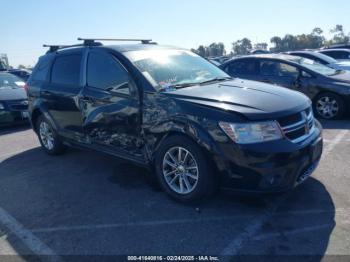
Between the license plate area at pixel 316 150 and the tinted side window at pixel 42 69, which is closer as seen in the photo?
the license plate area at pixel 316 150

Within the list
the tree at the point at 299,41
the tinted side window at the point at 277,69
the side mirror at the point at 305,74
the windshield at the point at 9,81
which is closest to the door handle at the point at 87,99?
the tinted side window at the point at 277,69

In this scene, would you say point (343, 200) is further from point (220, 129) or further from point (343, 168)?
point (220, 129)

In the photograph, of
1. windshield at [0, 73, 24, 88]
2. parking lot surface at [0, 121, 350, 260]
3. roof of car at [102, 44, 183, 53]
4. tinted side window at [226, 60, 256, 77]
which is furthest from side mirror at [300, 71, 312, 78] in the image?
windshield at [0, 73, 24, 88]

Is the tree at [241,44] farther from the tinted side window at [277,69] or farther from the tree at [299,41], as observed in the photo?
the tinted side window at [277,69]

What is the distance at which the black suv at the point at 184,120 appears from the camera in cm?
324

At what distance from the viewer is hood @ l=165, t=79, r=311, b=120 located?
3301 mm

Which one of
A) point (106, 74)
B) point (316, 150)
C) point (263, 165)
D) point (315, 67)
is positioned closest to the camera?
point (263, 165)

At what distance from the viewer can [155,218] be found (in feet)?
11.6

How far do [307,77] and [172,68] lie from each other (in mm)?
4673

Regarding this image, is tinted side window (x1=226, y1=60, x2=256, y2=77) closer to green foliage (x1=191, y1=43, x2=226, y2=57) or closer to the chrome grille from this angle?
the chrome grille

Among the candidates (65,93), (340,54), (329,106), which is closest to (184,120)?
(65,93)

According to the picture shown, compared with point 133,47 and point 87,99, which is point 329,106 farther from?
point 87,99

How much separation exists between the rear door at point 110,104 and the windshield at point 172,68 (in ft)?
0.78

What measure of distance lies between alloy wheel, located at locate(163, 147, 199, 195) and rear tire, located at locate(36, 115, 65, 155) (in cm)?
264
